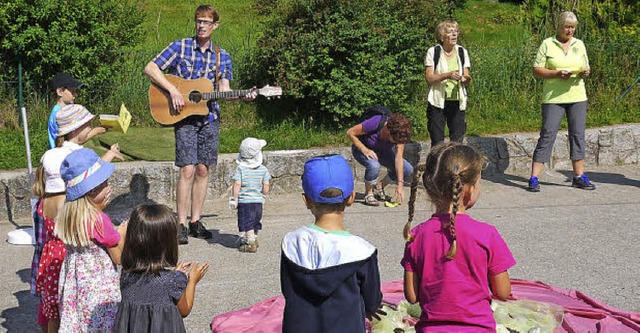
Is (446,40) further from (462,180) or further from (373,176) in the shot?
(462,180)

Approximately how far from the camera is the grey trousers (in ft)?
31.5

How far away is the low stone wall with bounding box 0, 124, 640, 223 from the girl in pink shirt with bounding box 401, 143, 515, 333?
5456 mm

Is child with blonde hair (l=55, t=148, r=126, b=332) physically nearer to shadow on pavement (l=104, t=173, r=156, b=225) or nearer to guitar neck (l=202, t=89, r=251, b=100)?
guitar neck (l=202, t=89, r=251, b=100)

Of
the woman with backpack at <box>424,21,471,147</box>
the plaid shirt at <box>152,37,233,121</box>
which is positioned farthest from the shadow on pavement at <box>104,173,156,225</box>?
the woman with backpack at <box>424,21,471,147</box>

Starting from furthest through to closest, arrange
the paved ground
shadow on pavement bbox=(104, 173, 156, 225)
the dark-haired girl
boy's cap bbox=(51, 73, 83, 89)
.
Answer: shadow on pavement bbox=(104, 173, 156, 225) → boy's cap bbox=(51, 73, 83, 89) → the paved ground → the dark-haired girl

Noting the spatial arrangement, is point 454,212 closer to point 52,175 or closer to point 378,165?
point 52,175

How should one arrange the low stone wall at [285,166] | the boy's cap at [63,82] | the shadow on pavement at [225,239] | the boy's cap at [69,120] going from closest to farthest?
the boy's cap at [69,120] < the boy's cap at [63,82] < the shadow on pavement at [225,239] < the low stone wall at [285,166]

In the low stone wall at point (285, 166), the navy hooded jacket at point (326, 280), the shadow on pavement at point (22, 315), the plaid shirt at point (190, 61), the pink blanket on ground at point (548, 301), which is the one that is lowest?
the shadow on pavement at point (22, 315)

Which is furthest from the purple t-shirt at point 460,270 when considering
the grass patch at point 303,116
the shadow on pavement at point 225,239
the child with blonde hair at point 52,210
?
the grass patch at point 303,116

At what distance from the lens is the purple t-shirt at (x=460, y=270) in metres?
3.77

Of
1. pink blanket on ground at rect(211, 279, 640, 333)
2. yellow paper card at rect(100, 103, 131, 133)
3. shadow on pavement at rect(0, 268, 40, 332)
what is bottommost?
shadow on pavement at rect(0, 268, 40, 332)

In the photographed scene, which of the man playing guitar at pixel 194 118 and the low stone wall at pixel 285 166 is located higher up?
the man playing guitar at pixel 194 118

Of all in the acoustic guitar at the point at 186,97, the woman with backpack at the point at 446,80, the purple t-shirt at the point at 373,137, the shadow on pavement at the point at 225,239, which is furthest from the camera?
the woman with backpack at the point at 446,80

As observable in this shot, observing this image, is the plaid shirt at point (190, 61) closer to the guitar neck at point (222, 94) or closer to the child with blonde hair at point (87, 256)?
the guitar neck at point (222, 94)
